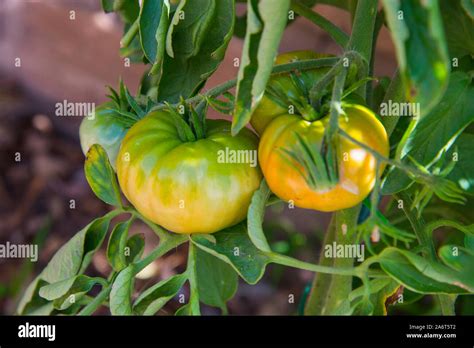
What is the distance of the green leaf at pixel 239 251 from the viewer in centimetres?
53

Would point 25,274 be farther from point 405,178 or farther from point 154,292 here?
point 405,178

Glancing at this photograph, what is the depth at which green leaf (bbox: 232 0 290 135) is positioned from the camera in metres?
0.42

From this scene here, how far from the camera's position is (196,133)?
0.56 m

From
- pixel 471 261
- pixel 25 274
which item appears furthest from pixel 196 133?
pixel 25 274

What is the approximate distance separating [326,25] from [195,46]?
0.14 metres

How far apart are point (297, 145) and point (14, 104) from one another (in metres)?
1.43

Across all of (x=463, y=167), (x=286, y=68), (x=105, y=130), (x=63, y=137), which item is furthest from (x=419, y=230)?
(x=63, y=137)

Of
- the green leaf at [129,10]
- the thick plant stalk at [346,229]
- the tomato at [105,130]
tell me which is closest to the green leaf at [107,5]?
the green leaf at [129,10]

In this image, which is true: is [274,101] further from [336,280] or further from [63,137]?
[63,137]

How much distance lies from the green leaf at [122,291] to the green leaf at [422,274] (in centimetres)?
20

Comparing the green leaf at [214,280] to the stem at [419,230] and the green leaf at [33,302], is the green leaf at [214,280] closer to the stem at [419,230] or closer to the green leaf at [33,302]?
the green leaf at [33,302]

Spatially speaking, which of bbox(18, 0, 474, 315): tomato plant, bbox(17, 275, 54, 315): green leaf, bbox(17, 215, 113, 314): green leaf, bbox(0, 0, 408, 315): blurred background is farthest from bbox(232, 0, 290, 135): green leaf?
bbox(0, 0, 408, 315): blurred background
